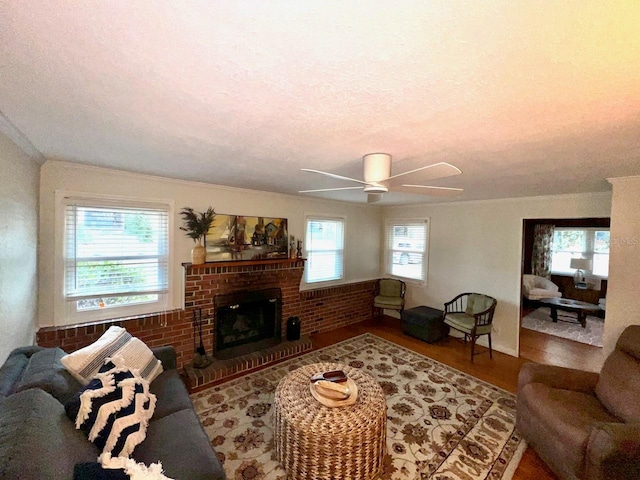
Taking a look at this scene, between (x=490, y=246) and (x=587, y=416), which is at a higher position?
(x=490, y=246)

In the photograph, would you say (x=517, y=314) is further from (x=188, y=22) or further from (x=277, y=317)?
(x=188, y=22)

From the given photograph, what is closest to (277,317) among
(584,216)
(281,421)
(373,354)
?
(373,354)

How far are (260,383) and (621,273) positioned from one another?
3.67 metres

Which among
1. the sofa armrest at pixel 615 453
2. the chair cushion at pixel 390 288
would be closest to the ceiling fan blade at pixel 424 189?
the sofa armrest at pixel 615 453

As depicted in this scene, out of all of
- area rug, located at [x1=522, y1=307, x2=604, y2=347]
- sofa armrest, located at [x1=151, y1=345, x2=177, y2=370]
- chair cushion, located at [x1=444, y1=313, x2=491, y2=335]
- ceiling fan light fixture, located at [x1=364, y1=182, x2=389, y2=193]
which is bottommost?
area rug, located at [x1=522, y1=307, x2=604, y2=347]

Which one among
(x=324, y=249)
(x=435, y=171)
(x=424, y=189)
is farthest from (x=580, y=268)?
(x=435, y=171)

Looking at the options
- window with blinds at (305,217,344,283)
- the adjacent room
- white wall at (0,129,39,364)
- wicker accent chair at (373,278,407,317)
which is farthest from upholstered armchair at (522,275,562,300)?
white wall at (0,129,39,364)

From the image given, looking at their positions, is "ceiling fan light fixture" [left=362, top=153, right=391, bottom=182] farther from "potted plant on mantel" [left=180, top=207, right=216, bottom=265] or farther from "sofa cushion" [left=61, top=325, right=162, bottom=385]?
"potted plant on mantel" [left=180, top=207, right=216, bottom=265]

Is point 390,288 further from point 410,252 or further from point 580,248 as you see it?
point 580,248

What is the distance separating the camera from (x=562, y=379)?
2156 millimetres

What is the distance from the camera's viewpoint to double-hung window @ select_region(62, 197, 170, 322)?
261 cm

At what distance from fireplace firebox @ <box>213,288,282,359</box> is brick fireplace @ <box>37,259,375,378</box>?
0.24 ft

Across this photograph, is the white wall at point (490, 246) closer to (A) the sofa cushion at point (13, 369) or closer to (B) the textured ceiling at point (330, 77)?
(B) the textured ceiling at point (330, 77)

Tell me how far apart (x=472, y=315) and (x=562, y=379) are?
180cm
